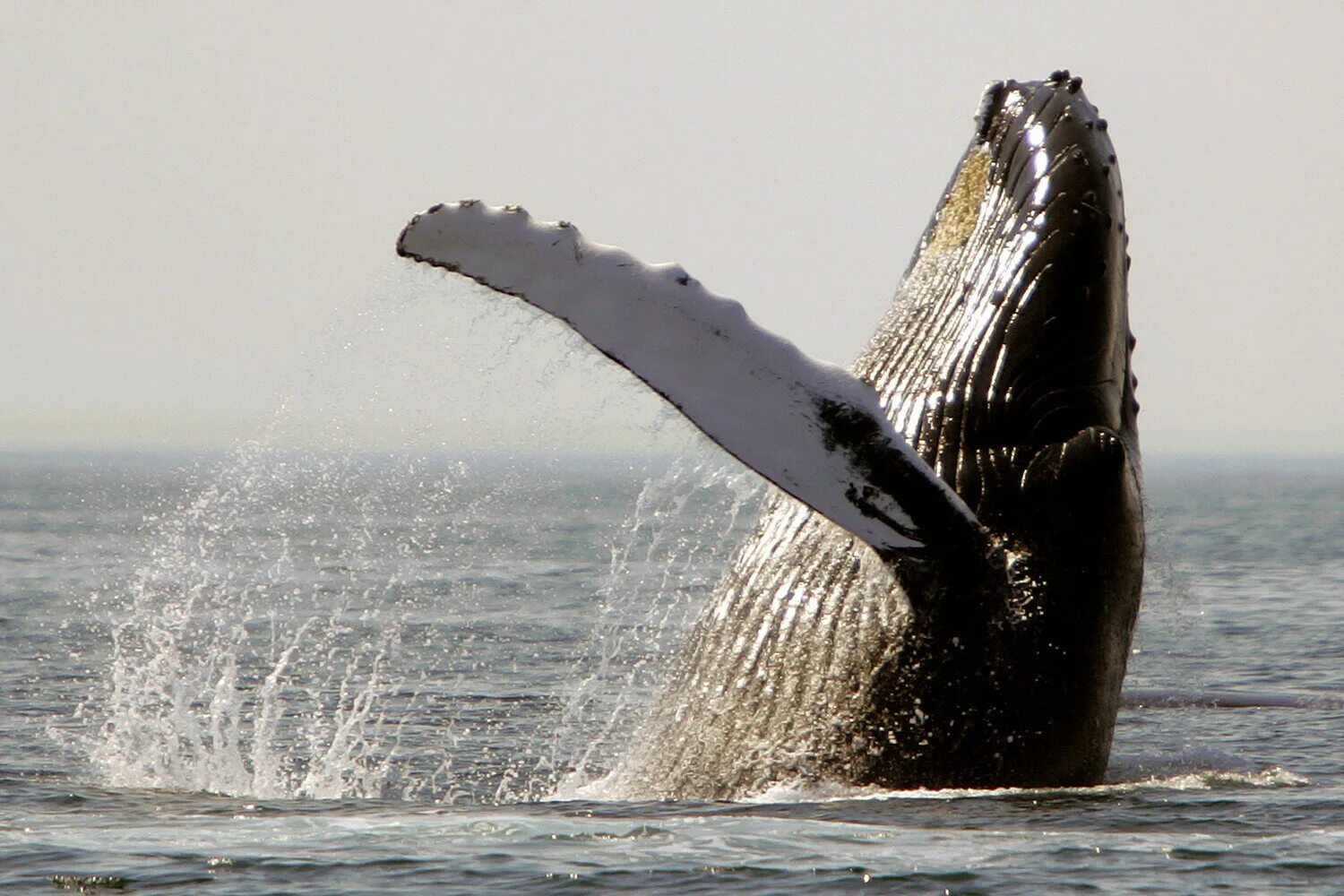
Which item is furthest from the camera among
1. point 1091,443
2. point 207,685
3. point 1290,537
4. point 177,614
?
point 1290,537

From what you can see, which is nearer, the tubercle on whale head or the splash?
the tubercle on whale head

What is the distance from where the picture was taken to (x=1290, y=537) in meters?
46.6

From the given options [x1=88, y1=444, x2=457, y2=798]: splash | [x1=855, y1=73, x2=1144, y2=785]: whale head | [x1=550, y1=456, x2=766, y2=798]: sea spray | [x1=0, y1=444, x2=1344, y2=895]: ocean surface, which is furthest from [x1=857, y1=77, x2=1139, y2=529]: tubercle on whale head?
[x1=88, y1=444, x2=457, y2=798]: splash

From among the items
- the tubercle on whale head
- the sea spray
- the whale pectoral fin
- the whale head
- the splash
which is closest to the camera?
the whale pectoral fin

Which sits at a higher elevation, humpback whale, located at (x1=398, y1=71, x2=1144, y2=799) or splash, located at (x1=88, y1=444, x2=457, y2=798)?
humpback whale, located at (x1=398, y1=71, x2=1144, y2=799)

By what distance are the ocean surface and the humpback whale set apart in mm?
345

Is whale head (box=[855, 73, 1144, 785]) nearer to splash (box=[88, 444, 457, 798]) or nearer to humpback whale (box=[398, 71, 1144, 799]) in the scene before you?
humpback whale (box=[398, 71, 1144, 799])

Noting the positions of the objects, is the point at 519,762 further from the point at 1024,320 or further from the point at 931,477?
the point at 931,477

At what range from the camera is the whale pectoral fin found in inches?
307

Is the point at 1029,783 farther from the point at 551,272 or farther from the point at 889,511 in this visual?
the point at 551,272

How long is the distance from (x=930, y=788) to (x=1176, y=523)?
56193mm

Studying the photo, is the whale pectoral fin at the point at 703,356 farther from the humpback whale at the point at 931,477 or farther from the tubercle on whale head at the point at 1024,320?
the tubercle on whale head at the point at 1024,320

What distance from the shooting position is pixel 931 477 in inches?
311

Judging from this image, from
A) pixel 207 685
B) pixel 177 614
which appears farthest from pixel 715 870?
pixel 177 614
